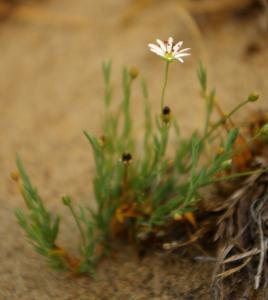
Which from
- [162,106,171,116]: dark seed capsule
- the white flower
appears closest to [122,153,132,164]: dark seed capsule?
[162,106,171,116]: dark seed capsule

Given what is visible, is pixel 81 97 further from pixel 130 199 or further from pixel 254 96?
pixel 254 96

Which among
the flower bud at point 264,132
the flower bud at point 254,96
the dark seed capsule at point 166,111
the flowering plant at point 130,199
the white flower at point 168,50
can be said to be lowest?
the flowering plant at point 130,199

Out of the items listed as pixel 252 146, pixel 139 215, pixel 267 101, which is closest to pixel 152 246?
pixel 139 215

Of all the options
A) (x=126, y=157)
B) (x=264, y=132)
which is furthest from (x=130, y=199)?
(x=264, y=132)

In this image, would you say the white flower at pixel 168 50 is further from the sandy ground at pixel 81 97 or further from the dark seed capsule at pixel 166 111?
the sandy ground at pixel 81 97

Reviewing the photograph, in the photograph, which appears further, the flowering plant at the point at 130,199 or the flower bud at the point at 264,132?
the flowering plant at the point at 130,199

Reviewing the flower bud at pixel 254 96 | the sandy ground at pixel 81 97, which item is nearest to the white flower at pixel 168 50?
the flower bud at pixel 254 96

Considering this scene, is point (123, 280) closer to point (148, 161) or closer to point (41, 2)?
point (148, 161)

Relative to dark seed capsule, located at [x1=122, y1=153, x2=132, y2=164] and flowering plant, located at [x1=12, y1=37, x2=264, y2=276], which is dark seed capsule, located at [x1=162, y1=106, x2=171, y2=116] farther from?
dark seed capsule, located at [x1=122, y1=153, x2=132, y2=164]
